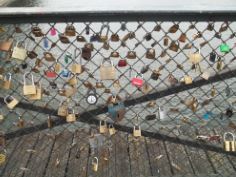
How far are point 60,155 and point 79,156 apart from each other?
Answer: 21cm

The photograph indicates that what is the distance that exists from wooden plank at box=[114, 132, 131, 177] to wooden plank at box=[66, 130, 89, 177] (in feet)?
1.06

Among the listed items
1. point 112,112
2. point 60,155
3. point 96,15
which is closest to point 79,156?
point 60,155

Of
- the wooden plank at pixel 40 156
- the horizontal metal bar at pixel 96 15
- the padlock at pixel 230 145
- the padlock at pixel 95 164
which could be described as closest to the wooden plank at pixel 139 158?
the padlock at pixel 95 164

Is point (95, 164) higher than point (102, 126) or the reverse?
the reverse

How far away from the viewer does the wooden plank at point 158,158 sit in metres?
4.15

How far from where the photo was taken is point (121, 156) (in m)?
4.37

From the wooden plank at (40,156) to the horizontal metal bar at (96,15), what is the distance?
1673mm

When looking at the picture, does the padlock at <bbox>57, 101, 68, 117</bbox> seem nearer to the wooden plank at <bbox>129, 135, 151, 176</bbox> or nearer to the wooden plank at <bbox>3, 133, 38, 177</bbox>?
the wooden plank at <bbox>3, 133, 38, 177</bbox>

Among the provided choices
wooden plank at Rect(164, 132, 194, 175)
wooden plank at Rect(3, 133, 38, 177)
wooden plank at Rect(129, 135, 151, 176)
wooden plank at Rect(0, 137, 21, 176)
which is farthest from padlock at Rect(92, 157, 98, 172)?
wooden plank at Rect(0, 137, 21, 176)

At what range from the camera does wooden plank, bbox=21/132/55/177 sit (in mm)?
4195

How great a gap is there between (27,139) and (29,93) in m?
1.35

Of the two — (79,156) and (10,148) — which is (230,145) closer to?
(79,156)

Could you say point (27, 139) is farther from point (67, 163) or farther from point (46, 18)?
point (46, 18)

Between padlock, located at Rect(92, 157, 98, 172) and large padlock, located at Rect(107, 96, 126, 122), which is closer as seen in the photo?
large padlock, located at Rect(107, 96, 126, 122)
